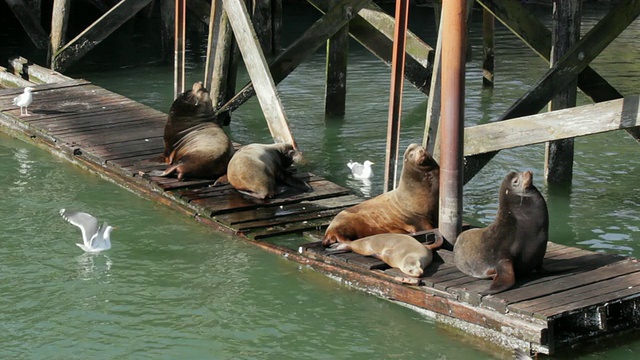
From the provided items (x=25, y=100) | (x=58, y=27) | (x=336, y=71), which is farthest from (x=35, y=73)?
(x=336, y=71)

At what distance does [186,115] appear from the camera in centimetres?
1020

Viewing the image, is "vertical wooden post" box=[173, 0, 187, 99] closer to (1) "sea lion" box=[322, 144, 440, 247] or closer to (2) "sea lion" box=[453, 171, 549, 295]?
(1) "sea lion" box=[322, 144, 440, 247]

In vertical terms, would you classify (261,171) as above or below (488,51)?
below

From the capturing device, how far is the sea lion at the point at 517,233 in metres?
6.79

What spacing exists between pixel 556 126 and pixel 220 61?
4852 mm

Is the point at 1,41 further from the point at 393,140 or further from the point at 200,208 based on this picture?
the point at 393,140

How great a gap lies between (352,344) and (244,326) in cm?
73

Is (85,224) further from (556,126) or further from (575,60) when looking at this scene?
(575,60)

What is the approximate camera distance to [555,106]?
939cm

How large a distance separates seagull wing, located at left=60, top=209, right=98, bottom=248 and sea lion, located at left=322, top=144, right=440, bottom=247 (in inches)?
69.8

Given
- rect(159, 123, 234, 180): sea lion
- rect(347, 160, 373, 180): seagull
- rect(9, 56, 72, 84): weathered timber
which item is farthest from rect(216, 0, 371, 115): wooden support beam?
rect(9, 56, 72, 84): weathered timber

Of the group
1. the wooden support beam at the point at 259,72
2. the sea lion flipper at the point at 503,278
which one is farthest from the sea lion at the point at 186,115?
the sea lion flipper at the point at 503,278

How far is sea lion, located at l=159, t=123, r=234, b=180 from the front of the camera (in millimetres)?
9555

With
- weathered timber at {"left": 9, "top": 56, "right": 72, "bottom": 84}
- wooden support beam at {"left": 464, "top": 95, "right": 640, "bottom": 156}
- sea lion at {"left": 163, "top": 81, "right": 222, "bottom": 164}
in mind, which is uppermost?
wooden support beam at {"left": 464, "top": 95, "right": 640, "bottom": 156}
